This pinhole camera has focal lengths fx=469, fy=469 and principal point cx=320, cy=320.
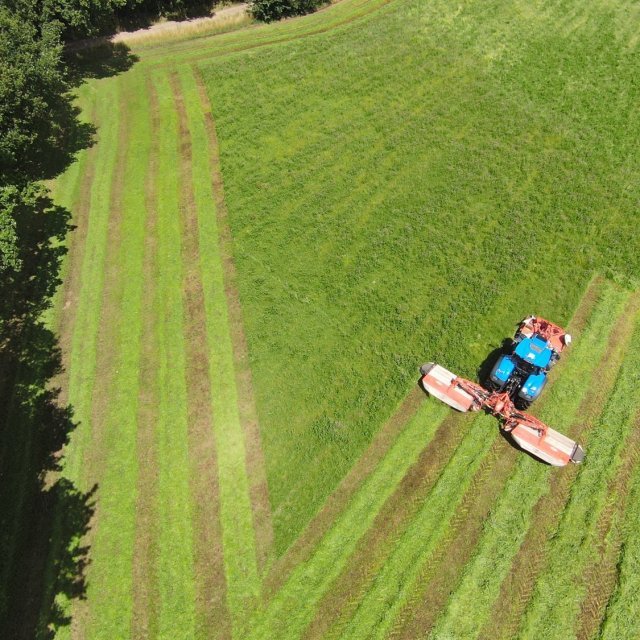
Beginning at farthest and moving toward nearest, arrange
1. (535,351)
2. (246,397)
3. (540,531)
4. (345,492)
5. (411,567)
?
1. (246,397)
2. (535,351)
3. (345,492)
4. (540,531)
5. (411,567)

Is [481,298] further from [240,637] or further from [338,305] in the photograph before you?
[240,637]

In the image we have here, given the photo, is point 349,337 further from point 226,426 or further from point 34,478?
point 34,478

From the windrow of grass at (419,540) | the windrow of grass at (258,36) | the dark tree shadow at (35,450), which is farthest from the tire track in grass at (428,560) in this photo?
the windrow of grass at (258,36)

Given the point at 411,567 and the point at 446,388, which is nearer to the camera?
the point at 411,567

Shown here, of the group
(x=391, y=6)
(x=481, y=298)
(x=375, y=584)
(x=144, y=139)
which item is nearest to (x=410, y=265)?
(x=481, y=298)

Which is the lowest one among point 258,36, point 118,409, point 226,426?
point 226,426

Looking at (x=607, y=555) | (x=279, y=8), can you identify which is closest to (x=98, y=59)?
(x=279, y=8)
